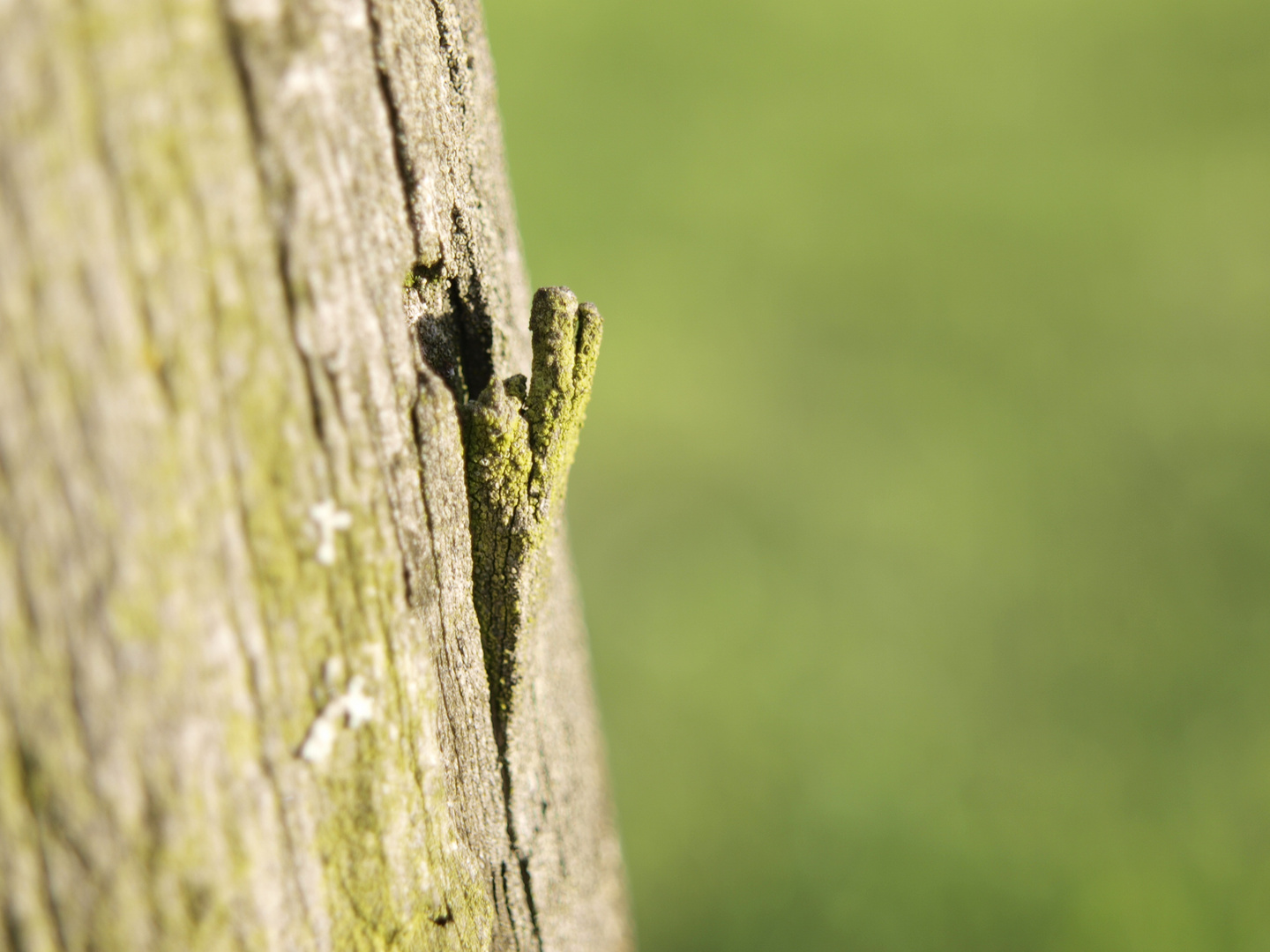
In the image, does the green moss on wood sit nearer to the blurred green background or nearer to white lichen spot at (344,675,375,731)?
white lichen spot at (344,675,375,731)

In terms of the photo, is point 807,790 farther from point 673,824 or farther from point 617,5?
point 617,5

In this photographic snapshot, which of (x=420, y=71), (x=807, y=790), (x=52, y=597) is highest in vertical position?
(x=420, y=71)

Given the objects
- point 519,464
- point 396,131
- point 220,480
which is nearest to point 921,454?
point 519,464

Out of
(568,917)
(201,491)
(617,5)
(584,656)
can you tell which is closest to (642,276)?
(617,5)

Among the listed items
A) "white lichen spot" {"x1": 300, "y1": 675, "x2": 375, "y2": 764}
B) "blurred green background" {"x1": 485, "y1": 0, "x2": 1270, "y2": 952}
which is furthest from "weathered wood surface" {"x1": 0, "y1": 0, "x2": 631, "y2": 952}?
"blurred green background" {"x1": 485, "y1": 0, "x2": 1270, "y2": 952}

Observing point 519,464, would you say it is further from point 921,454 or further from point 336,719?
point 921,454

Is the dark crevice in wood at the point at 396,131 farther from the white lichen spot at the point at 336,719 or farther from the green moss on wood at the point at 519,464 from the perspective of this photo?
the white lichen spot at the point at 336,719
